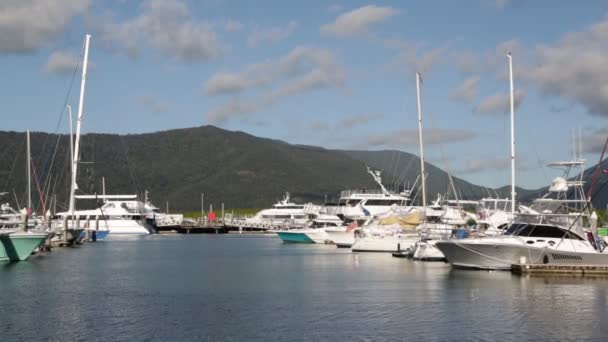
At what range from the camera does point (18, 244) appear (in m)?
52.3

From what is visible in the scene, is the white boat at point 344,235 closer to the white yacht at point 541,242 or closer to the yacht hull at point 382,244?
the yacht hull at point 382,244

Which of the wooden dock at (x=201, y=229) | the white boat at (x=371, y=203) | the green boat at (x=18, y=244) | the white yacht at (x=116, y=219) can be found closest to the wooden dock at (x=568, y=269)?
the green boat at (x=18, y=244)

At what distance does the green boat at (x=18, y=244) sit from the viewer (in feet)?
171

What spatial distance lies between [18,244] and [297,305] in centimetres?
2721

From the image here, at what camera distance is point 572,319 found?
27.6 m

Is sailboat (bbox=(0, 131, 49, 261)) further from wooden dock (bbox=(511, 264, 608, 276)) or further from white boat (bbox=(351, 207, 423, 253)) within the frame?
wooden dock (bbox=(511, 264, 608, 276))

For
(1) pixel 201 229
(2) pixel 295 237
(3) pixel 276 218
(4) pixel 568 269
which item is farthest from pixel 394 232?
(3) pixel 276 218

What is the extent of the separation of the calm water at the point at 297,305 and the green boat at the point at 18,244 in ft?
7.67

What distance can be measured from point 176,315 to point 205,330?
3.52m

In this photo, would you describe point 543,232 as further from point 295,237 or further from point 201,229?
point 201,229

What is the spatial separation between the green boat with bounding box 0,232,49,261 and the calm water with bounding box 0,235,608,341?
7.67 feet

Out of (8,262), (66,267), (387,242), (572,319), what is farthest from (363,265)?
(572,319)

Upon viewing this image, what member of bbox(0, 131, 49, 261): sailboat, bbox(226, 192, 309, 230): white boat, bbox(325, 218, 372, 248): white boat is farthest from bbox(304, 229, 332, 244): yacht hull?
bbox(226, 192, 309, 230): white boat

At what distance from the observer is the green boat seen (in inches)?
2053
